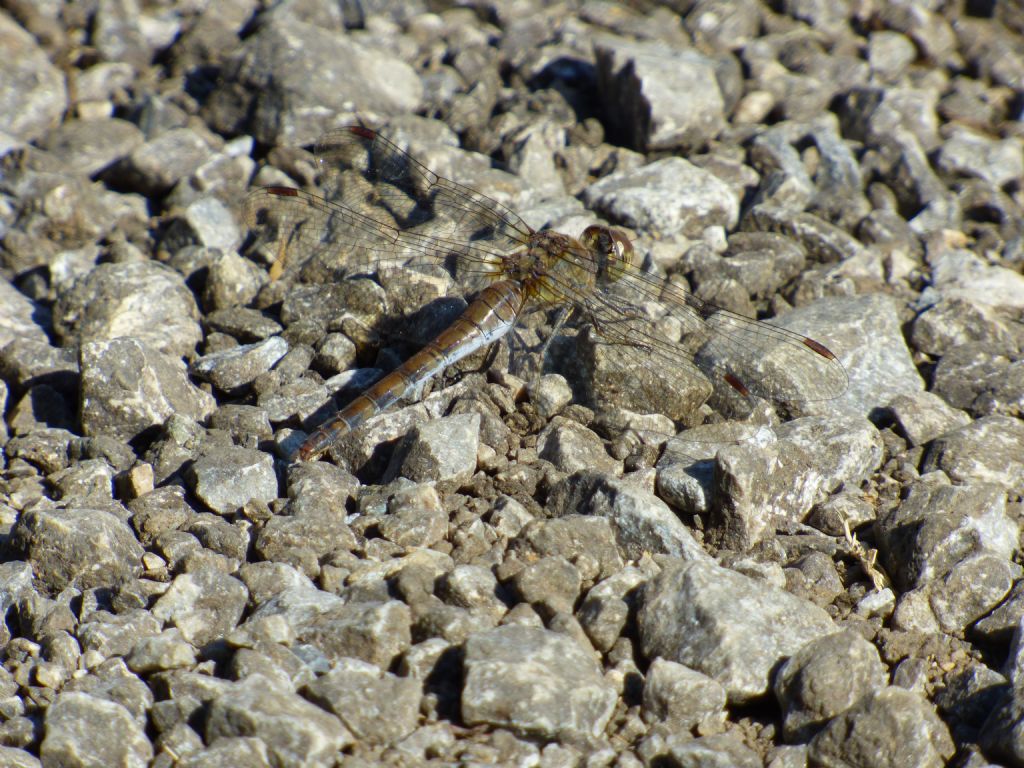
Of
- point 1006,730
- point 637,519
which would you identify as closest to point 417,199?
point 637,519

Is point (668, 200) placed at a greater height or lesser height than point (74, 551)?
greater

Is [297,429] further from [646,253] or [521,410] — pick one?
[646,253]

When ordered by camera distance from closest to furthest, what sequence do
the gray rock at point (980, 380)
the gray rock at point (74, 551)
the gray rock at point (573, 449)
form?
the gray rock at point (74, 551) < the gray rock at point (573, 449) < the gray rock at point (980, 380)

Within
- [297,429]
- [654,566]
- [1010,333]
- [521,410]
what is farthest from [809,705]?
[1010,333]

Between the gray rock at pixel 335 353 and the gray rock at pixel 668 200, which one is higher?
the gray rock at pixel 668 200

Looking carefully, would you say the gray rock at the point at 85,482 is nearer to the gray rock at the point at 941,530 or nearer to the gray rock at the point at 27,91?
the gray rock at the point at 941,530

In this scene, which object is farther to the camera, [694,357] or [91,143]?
[91,143]

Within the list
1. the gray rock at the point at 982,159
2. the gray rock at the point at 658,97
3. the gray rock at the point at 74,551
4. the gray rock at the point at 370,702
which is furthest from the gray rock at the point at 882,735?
the gray rock at the point at 982,159

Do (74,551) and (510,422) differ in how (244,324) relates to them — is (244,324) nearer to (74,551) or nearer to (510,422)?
(510,422)
